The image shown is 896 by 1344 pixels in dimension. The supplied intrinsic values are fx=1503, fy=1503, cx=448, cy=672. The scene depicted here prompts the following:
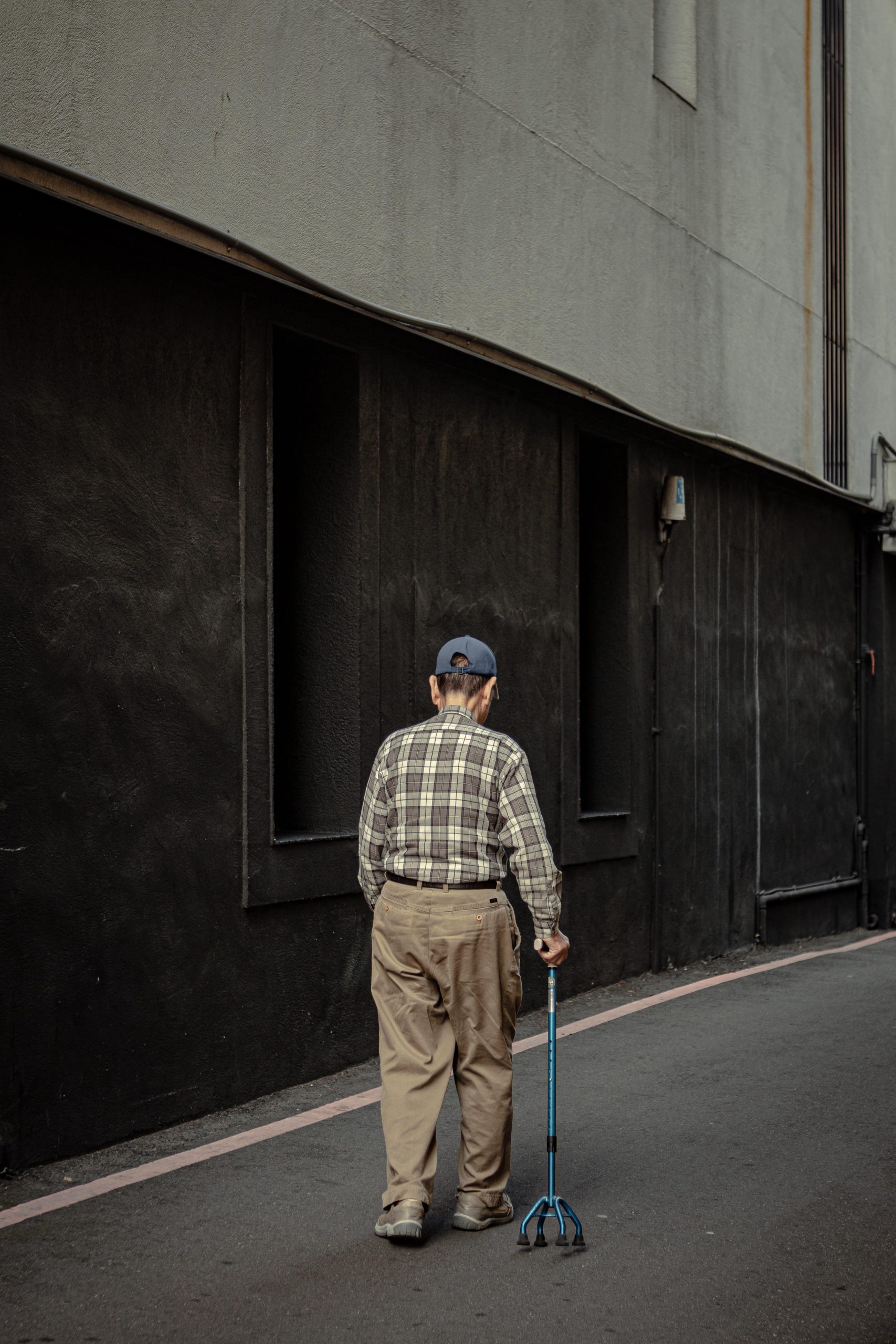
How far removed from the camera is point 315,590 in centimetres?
836

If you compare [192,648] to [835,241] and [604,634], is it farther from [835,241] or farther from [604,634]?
[835,241]

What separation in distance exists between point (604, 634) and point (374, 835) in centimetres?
590

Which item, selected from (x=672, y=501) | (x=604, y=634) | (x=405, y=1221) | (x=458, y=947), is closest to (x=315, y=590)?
(x=604, y=634)

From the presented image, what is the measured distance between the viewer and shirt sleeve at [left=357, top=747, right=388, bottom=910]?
5.45 meters

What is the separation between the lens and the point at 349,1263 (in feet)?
16.3

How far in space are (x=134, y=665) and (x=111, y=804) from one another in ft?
2.06

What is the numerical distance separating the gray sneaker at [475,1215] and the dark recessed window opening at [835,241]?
34.0 ft

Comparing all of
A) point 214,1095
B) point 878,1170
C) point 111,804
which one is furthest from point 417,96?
point 878,1170

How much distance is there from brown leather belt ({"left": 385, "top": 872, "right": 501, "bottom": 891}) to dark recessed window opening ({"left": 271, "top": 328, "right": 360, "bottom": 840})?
106 inches

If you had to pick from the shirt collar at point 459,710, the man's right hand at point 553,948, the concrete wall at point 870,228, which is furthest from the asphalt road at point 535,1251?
the concrete wall at point 870,228

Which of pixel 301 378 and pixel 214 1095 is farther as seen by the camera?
pixel 301 378

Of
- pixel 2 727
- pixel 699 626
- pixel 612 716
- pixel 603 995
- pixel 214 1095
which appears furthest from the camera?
pixel 699 626

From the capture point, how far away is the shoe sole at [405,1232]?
506 centimetres

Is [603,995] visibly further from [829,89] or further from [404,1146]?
[829,89]
